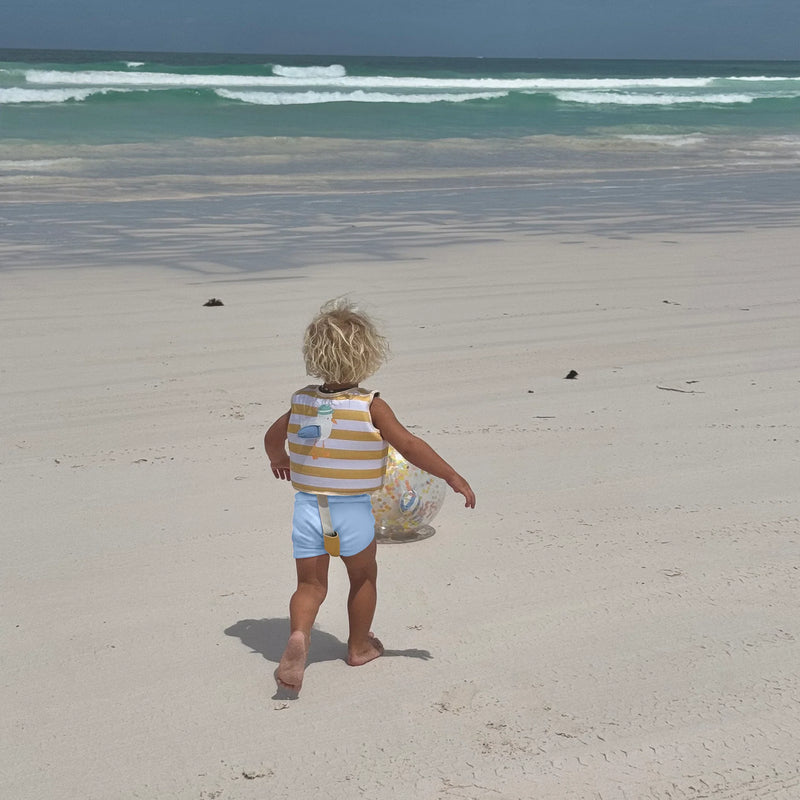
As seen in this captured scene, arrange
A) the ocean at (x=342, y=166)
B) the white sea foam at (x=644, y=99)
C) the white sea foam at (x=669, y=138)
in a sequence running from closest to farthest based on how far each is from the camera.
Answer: the ocean at (x=342, y=166) < the white sea foam at (x=669, y=138) < the white sea foam at (x=644, y=99)

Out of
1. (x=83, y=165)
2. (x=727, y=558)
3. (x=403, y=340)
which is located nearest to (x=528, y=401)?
(x=403, y=340)

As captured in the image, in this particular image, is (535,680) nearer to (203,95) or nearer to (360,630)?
(360,630)

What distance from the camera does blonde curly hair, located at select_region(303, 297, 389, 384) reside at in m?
2.67

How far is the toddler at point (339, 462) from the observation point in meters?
2.69

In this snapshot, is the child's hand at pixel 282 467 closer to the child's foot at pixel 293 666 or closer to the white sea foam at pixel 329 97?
the child's foot at pixel 293 666

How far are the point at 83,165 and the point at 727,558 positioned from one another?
15327 mm

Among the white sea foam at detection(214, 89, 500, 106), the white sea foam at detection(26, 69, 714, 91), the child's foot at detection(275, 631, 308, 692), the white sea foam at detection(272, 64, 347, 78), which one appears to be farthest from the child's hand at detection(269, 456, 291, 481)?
the white sea foam at detection(272, 64, 347, 78)

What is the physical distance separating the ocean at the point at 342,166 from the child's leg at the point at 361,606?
5.49 m

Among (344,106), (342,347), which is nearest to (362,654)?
(342,347)

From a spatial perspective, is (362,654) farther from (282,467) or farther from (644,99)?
(644,99)

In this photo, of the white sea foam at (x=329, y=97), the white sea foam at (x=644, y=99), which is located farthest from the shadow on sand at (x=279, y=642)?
the white sea foam at (x=644, y=99)

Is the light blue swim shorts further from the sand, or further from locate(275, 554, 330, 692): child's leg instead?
the sand

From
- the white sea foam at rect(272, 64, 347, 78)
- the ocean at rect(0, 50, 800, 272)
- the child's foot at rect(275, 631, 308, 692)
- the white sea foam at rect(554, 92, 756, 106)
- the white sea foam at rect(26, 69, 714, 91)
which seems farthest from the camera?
the white sea foam at rect(272, 64, 347, 78)

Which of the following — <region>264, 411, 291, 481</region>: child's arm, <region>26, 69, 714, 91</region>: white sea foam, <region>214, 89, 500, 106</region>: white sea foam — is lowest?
<region>214, 89, 500, 106</region>: white sea foam
